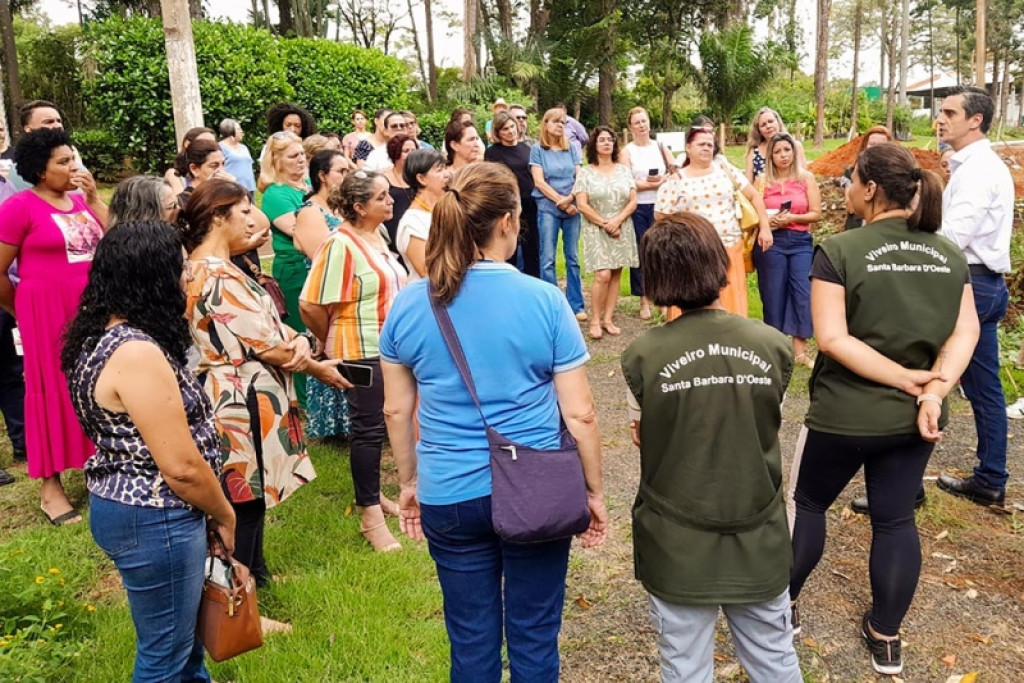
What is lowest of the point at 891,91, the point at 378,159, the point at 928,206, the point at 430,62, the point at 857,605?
the point at 857,605

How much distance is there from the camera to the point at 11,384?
5.36 m

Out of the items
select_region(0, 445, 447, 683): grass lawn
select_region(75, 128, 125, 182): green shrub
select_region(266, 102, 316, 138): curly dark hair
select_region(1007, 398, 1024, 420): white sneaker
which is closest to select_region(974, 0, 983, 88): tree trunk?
select_region(1007, 398, 1024, 420): white sneaker

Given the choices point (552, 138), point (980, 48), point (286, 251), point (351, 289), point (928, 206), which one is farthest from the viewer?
point (980, 48)

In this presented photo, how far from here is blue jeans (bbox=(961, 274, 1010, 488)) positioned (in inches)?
170

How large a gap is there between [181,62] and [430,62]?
78.8ft

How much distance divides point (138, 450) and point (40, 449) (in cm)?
258

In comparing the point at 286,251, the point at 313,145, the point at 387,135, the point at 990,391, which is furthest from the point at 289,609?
the point at 387,135

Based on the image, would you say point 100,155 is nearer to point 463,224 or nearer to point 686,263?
point 463,224

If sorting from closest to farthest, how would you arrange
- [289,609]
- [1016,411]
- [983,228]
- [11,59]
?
1. [289,609]
2. [983,228]
3. [1016,411]
4. [11,59]

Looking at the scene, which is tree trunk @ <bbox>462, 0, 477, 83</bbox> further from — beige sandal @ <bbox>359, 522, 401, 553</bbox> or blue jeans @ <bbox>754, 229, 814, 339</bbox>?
beige sandal @ <bbox>359, 522, 401, 553</bbox>

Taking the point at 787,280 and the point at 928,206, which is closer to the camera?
the point at 928,206

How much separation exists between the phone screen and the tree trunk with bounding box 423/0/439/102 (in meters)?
22.4

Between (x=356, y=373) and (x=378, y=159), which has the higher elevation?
(x=378, y=159)

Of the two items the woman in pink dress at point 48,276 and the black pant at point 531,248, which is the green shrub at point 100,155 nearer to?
the black pant at point 531,248
